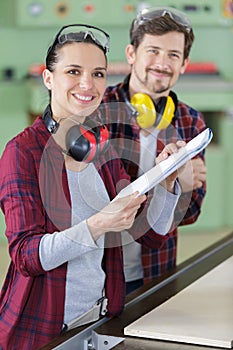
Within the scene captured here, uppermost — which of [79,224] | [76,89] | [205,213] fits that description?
[76,89]

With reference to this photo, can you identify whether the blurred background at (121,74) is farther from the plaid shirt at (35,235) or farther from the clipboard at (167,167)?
the clipboard at (167,167)

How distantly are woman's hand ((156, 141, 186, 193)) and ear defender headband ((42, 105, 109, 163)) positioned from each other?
138mm

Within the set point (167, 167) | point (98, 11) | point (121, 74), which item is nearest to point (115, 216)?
point (167, 167)

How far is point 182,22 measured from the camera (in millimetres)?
2426

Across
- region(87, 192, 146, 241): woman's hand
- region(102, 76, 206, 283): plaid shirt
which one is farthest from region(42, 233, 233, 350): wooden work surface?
region(87, 192, 146, 241): woman's hand

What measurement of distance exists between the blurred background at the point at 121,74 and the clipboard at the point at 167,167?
3.45 m

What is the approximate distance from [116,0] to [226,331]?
421 cm

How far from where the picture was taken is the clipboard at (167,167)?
1834 mm

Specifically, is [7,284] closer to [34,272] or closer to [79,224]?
[34,272]

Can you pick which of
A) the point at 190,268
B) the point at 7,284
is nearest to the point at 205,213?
the point at 190,268

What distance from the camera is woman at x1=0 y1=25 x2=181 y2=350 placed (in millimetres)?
1884

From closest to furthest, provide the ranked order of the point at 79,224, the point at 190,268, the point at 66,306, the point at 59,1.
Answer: the point at 79,224 → the point at 66,306 → the point at 190,268 → the point at 59,1

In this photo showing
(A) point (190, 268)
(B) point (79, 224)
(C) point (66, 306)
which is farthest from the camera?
(A) point (190, 268)

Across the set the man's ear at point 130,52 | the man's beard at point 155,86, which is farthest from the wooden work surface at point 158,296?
the man's ear at point 130,52
